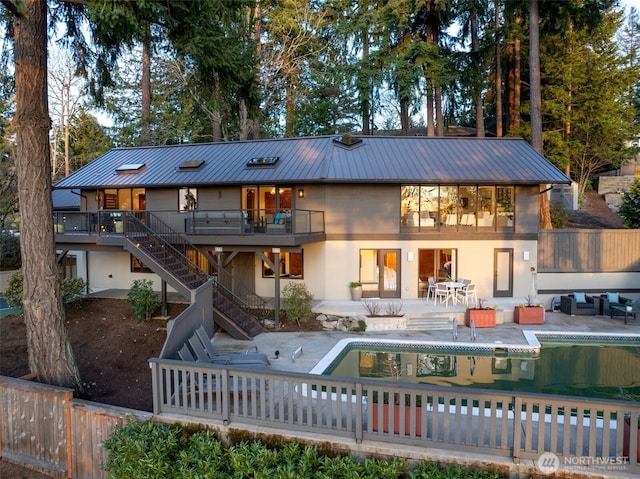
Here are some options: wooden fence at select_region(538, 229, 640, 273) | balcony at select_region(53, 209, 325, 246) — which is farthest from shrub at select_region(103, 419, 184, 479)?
wooden fence at select_region(538, 229, 640, 273)

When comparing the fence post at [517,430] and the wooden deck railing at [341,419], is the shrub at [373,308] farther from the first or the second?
the fence post at [517,430]

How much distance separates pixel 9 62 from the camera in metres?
8.58

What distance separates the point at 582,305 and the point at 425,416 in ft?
39.7

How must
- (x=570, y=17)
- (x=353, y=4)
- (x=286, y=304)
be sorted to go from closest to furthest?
(x=286, y=304)
(x=570, y=17)
(x=353, y=4)

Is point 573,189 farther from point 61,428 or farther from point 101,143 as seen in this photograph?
point 101,143

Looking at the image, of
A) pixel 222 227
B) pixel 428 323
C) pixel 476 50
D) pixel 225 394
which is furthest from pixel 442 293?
pixel 476 50

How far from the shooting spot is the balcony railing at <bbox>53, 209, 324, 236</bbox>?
43.4 ft

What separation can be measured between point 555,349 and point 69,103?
105 feet

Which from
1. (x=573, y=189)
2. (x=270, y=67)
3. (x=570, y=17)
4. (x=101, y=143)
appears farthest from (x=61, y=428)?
(x=101, y=143)

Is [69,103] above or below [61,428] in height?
above

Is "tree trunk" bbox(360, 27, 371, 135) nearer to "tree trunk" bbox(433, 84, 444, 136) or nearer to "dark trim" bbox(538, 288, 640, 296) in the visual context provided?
"tree trunk" bbox(433, 84, 444, 136)

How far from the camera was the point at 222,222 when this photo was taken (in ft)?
44.3

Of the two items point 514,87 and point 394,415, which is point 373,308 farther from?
point 514,87

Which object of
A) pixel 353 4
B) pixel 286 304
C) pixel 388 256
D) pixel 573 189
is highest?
pixel 353 4
